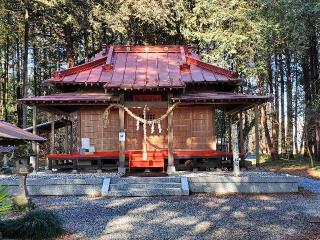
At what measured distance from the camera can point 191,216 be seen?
10.1 metres

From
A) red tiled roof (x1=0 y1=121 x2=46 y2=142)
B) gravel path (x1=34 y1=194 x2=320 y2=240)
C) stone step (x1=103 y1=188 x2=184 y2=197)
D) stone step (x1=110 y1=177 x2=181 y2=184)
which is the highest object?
red tiled roof (x1=0 y1=121 x2=46 y2=142)

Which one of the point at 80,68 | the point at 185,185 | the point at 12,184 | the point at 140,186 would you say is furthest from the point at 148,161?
the point at 80,68

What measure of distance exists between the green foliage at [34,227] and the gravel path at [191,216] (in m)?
0.49

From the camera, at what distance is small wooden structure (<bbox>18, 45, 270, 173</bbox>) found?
56.9 ft

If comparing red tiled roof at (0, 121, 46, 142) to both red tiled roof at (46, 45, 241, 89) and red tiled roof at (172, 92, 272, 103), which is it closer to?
red tiled roof at (46, 45, 241, 89)

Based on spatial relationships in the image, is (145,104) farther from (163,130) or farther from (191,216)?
(191,216)

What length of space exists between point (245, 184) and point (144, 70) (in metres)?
8.11

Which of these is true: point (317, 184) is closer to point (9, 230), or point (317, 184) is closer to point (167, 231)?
point (167, 231)

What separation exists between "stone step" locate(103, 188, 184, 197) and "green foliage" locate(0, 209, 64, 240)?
4.90 meters

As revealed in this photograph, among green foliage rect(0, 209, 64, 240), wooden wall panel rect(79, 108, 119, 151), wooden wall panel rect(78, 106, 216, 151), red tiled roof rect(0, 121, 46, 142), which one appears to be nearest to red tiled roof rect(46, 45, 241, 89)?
wooden wall panel rect(78, 106, 216, 151)

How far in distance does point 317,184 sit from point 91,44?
24.7 metres

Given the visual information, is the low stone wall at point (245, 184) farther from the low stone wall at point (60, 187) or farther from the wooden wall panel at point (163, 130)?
the wooden wall panel at point (163, 130)

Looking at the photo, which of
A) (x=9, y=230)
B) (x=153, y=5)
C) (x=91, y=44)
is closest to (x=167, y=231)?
(x=9, y=230)

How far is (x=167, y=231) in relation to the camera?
341 inches
